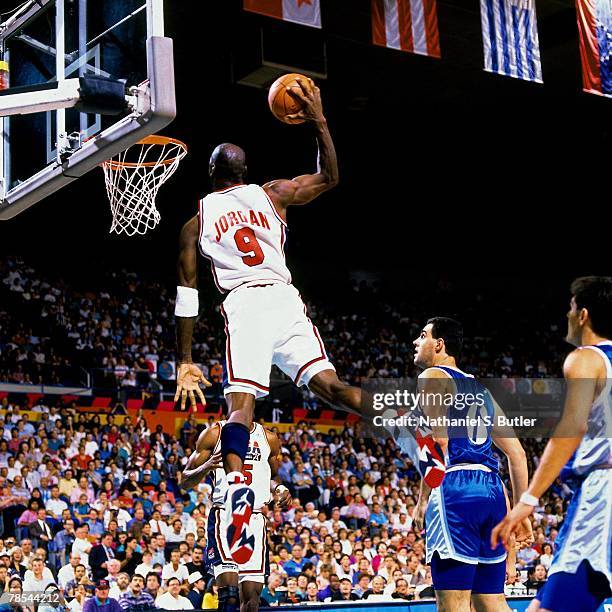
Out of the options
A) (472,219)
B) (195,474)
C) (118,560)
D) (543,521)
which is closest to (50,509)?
(118,560)

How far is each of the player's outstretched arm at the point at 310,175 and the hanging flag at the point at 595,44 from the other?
28.8ft

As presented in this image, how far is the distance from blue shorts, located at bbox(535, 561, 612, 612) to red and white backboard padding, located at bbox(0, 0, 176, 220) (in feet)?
11.5

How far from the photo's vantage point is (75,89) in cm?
554

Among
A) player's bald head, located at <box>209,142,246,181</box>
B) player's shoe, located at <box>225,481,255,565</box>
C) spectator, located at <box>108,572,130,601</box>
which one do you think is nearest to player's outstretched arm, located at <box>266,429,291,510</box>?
player's shoe, located at <box>225,481,255,565</box>

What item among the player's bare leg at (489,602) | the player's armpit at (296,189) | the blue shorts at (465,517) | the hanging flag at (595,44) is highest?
the hanging flag at (595,44)

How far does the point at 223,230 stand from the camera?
5305 mm

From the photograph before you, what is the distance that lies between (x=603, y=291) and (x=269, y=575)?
8178 mm

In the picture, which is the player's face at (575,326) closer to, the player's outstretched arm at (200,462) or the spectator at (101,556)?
the player's outstretched arm at (200,462)

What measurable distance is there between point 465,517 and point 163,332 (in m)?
14.6

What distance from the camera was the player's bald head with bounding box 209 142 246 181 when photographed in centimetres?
550

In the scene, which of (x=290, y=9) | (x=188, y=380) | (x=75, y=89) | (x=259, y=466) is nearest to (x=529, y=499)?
(x=188, y=380)

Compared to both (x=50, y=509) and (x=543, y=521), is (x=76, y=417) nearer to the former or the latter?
(x=50, y=509)

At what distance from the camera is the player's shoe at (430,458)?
16.4 feet

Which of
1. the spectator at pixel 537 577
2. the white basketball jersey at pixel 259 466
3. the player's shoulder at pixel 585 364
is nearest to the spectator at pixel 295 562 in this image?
the spectator at pixel 537 577
